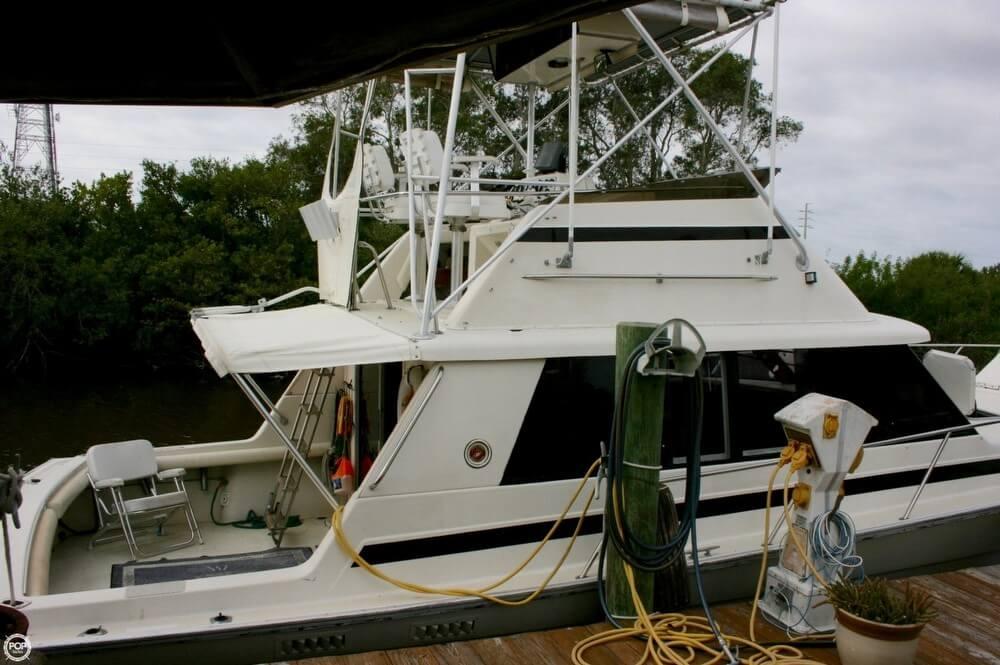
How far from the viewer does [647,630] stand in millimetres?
4168

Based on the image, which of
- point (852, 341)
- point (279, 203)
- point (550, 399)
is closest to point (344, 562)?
point (550, 399)

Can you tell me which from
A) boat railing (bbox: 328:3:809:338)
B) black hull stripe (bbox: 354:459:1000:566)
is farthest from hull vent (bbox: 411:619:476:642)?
boat railing (bbox: 328:3:809:338)

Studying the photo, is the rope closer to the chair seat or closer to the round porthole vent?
the round porthole vent

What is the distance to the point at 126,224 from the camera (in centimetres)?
2322

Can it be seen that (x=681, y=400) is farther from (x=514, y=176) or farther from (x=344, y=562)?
(x=514, y=176)

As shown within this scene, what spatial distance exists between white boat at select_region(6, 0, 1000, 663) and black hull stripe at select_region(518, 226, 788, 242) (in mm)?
16

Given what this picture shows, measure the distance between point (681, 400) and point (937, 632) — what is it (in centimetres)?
186

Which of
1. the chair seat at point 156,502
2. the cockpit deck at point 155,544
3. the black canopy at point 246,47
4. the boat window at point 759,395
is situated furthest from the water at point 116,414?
the black canopy at point 246,47

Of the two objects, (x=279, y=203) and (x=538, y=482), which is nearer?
(x=538, y=482)

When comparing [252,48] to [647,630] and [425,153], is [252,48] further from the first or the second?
[425,153]

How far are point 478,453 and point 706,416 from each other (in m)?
1.56

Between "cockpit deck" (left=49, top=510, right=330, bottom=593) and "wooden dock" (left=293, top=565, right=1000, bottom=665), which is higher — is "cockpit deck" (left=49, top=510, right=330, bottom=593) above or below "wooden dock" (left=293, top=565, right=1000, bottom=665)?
below

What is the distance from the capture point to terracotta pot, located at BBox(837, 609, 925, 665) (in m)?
→ 3.59

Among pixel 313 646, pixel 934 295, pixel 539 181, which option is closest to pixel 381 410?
pixel 313 646
